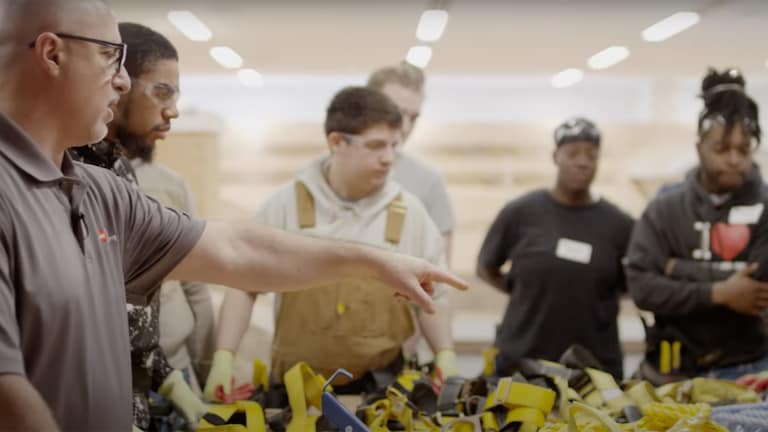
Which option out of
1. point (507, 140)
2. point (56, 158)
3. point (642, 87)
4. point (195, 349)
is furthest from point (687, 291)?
point (642, 87)

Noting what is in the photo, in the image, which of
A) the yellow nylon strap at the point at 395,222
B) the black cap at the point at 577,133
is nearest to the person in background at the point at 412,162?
the black cap at the point at 577,133

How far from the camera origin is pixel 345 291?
2.11 metres

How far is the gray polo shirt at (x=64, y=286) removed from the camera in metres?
0.92

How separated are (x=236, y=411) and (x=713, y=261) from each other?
1.44 m

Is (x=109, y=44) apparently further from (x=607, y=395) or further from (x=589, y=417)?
(x=607, y=395)

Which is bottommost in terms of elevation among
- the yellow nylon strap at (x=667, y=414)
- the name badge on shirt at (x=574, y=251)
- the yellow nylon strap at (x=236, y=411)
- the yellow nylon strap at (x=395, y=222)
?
the yellow nylon strap at (x=236, y=411)

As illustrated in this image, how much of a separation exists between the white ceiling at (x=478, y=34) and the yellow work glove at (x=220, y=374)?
152 cm

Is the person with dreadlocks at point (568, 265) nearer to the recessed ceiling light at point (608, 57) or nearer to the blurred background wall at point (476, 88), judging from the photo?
the blurred background wall at point (476, 88)

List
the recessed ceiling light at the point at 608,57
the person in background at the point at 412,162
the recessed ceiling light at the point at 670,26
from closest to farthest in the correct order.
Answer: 1. the person in background at the point at 412,162
2. the recessed ceiling light at the point at 670,26
3. the recessed ceiling light at the point at 608,57

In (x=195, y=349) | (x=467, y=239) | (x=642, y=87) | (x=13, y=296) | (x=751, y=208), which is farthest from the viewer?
(x=642, y=87)

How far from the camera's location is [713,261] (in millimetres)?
2195

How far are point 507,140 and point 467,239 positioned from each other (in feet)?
4.12

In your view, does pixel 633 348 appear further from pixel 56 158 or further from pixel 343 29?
pixel 56 158

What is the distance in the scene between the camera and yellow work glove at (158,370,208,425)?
5.26 ft
